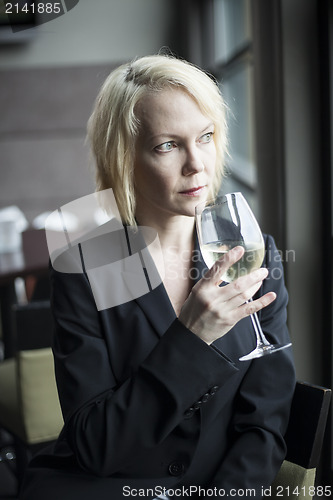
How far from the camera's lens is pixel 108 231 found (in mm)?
1276

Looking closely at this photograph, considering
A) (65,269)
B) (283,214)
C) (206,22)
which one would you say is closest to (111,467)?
(65,269)

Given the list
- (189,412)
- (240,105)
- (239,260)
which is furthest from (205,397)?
(240,105)

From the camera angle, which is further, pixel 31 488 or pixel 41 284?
pixel 41 284

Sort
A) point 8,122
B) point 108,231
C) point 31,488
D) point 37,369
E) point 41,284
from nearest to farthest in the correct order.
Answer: point 31,488 < point 108,231 < point 37,369 < point 41,284 < point 8,122

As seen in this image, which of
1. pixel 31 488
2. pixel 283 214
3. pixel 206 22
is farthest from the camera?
pixel 206 22

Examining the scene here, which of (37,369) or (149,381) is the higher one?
(149,381)

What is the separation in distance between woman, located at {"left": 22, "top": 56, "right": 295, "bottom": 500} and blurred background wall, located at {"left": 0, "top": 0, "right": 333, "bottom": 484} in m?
0.36

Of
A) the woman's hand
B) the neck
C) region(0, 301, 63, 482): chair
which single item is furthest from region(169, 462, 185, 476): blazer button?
region(0, 301, 63, 482): chair

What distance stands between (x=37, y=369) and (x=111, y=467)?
0.81 metres

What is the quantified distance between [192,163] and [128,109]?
0.58 ft

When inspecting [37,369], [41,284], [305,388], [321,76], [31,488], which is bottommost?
[41,284]

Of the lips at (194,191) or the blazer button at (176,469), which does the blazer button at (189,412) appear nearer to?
the blazer button at (176,469)

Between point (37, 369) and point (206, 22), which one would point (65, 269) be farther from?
point (206, 22)

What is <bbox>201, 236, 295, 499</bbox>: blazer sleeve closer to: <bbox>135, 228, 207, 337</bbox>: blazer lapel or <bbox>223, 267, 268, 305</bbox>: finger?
<bbox>135, 228, 207, 337</bbox>: blazer lapel
